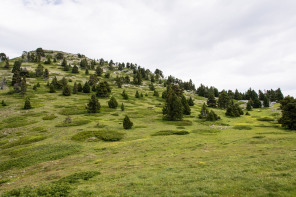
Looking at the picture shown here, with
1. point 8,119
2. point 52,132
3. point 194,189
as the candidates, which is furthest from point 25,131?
point 194,189

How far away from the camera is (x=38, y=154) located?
27.3 metres

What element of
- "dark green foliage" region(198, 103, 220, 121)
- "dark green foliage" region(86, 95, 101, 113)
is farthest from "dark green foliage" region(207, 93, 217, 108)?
"dark green foliage" region(86, 95, 101, 113)

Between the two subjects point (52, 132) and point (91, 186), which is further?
point (52, 132)

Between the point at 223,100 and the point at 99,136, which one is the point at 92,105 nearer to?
the point at 99,136

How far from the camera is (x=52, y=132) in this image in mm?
40719

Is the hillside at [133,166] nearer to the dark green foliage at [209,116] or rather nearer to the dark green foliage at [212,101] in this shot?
the dark green foliage at [209,116]

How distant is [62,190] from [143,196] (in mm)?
7808

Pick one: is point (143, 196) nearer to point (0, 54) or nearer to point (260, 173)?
point (260, 173)

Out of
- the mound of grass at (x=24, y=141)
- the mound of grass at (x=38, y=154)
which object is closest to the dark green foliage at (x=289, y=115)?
the mound of grass at (x=38, y=154)

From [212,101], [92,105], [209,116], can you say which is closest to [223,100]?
[212,101]

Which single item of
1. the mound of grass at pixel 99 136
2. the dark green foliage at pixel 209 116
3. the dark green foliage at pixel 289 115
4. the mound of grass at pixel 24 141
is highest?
the dark green foliage at pixel 289 115

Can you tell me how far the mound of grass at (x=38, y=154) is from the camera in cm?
2427

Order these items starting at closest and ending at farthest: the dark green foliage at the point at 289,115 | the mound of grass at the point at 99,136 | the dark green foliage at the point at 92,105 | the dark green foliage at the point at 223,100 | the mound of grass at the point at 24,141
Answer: the mound of grass at the point at 24,141 → the mound of grass at the point at 99,136 → the dark green foliage at the point at 289,115 → the dark green foliage at the point at 92,105 → the dark green foliage at the point at 223,100

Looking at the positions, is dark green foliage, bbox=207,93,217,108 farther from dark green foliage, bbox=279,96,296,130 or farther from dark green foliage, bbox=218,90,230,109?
dark green foliage, bbox=279,96,296,130
